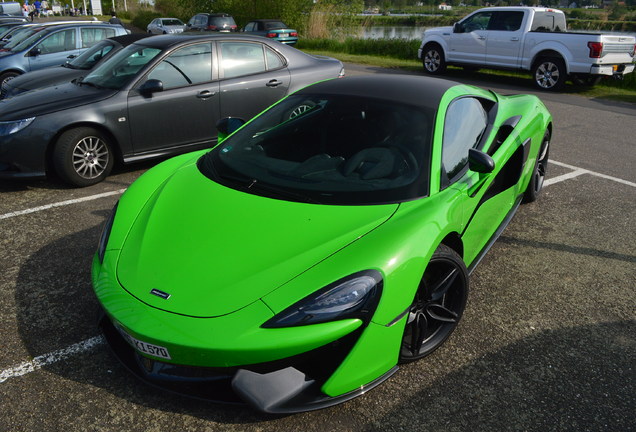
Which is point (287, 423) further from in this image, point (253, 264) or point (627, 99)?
point (627, 99)

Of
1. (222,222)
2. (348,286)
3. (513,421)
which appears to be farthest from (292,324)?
(513,421)

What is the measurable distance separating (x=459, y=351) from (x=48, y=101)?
4744 mm

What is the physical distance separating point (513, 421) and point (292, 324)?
1143mm

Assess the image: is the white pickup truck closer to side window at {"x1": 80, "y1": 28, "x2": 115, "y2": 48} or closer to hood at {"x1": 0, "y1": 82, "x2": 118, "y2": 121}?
side window at {"x1": 80, "y1": 28, "x2": 115, "y2": 48}

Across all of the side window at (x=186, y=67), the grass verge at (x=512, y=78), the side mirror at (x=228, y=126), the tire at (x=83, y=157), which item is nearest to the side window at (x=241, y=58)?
the side window at (x=186, y=67)

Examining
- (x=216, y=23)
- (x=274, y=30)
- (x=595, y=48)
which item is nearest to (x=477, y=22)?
(x=595, y=48)

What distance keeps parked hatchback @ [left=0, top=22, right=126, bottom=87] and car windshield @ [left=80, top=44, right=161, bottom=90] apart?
5.20 metres

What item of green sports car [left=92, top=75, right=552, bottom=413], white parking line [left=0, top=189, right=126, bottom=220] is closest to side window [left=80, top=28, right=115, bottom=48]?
white parking line [left=0, top=189, right=126, bottom=220]

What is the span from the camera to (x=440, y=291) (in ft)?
9.36

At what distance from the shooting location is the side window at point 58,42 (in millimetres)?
10695

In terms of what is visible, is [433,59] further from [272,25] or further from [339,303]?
[339,303]

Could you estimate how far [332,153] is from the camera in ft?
10.8

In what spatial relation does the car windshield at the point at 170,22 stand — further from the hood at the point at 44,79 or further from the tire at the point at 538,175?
the tire at the point at 538,175

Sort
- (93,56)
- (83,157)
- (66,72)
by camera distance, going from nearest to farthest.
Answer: (83,157) → (66,72) → (93,56)
